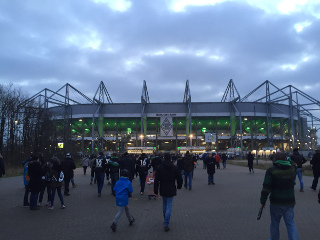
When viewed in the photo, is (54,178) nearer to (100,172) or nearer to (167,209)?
(100,172)

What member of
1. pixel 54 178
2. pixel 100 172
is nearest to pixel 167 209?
pixel 54 178

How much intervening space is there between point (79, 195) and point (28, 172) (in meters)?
3.31

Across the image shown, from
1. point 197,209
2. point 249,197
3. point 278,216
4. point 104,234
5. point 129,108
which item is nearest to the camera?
point 278,216

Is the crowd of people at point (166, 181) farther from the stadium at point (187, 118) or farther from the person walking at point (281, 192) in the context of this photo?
the stadium at point (187, 118)

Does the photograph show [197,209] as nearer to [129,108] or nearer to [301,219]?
[301,219]

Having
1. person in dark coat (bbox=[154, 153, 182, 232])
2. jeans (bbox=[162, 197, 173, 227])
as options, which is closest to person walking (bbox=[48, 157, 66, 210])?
person in dark coat (bbox=[154, 153, 182, 232])

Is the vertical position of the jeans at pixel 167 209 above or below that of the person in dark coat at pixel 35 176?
below

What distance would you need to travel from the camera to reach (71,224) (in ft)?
21.4

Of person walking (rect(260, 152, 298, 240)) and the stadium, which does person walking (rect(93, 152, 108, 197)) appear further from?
the stadium

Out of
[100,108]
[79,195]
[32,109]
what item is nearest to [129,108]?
[100,108]

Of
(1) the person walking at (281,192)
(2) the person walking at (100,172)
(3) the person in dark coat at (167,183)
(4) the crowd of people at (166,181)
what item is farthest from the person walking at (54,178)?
(1) the person walking at (281,192)

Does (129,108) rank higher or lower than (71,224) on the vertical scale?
higher

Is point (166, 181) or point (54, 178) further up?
point (166, 181)

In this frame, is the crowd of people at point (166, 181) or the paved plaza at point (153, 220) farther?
the paved plaza at point (153, 220)
